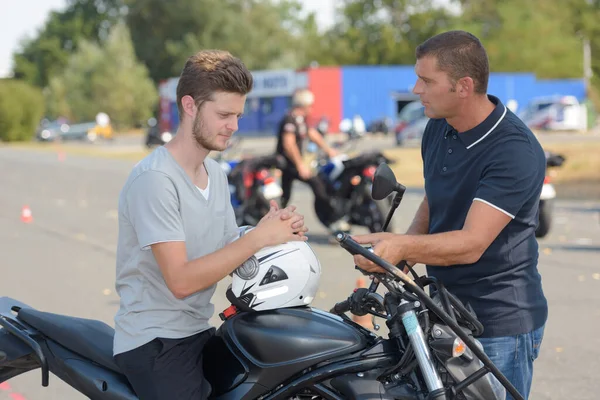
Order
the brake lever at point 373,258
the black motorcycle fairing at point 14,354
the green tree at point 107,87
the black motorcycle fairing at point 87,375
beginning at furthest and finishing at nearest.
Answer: the green tree at point 107,87 → the black motorcycle fairing at point 14,354 → the black motorcycle fairing at point 87,375 → the brake lever at point 373,258

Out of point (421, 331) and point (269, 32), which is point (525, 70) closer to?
point (269, 32)

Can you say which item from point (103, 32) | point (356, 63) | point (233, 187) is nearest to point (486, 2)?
point (356, 63)

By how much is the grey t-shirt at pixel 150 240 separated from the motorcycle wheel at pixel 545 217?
892 cm

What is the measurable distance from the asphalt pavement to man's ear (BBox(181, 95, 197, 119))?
3.04m

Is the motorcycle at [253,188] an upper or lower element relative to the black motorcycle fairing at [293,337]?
lower

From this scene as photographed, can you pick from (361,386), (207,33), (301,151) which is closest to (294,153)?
(301,151)

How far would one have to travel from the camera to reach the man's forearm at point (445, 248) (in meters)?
3.37

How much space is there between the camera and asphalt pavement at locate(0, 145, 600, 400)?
6301 millimetres

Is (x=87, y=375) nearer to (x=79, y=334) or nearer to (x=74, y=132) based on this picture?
(x=79, y=334)

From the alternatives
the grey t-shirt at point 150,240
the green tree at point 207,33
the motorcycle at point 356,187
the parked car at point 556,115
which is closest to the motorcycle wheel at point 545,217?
the motorcycle at point 356,187

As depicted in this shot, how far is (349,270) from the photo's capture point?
396 inches

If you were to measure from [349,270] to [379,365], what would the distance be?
22.7 feet

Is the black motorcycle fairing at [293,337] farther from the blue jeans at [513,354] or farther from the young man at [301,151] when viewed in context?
the young man at [301,151]

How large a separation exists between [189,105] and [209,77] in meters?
0.13
